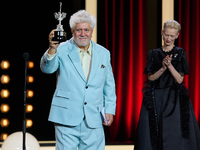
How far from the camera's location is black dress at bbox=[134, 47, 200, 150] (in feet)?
9.73

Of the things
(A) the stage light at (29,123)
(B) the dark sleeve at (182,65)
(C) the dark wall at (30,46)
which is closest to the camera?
(B) the dark sleeve at (182,65)

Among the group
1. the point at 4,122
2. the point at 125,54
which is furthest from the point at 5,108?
the point at 125,54

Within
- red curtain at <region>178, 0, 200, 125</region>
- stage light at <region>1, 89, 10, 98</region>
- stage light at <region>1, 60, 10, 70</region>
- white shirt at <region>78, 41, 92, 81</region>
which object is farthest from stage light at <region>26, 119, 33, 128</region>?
white shirt at <region>78, 41, 92, 81</region>

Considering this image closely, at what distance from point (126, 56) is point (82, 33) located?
2.21m

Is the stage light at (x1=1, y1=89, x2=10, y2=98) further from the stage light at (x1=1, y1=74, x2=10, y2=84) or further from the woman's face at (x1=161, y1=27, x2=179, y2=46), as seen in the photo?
the woman's face at (x1=161, y1=27, x2=179, y2=46)

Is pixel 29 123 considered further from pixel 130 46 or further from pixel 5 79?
pixel 130 46

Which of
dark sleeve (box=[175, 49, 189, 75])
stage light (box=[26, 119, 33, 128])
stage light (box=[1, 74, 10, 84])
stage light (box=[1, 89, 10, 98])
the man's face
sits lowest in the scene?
stage light (box=[26, 119, 33, 128])

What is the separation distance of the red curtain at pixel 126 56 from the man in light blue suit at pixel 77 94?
207 cm

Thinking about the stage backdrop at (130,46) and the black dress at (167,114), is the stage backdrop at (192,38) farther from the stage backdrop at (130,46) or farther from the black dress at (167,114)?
the black dress at (167,114)

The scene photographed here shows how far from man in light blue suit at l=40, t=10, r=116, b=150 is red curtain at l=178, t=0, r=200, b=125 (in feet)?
7.88

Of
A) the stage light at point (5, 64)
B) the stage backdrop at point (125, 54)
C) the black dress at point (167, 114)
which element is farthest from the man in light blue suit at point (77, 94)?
the stage light at point (5, 64)

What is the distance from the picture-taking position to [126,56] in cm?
439

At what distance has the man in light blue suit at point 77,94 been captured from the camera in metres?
2.21

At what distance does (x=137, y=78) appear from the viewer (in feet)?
14.5
